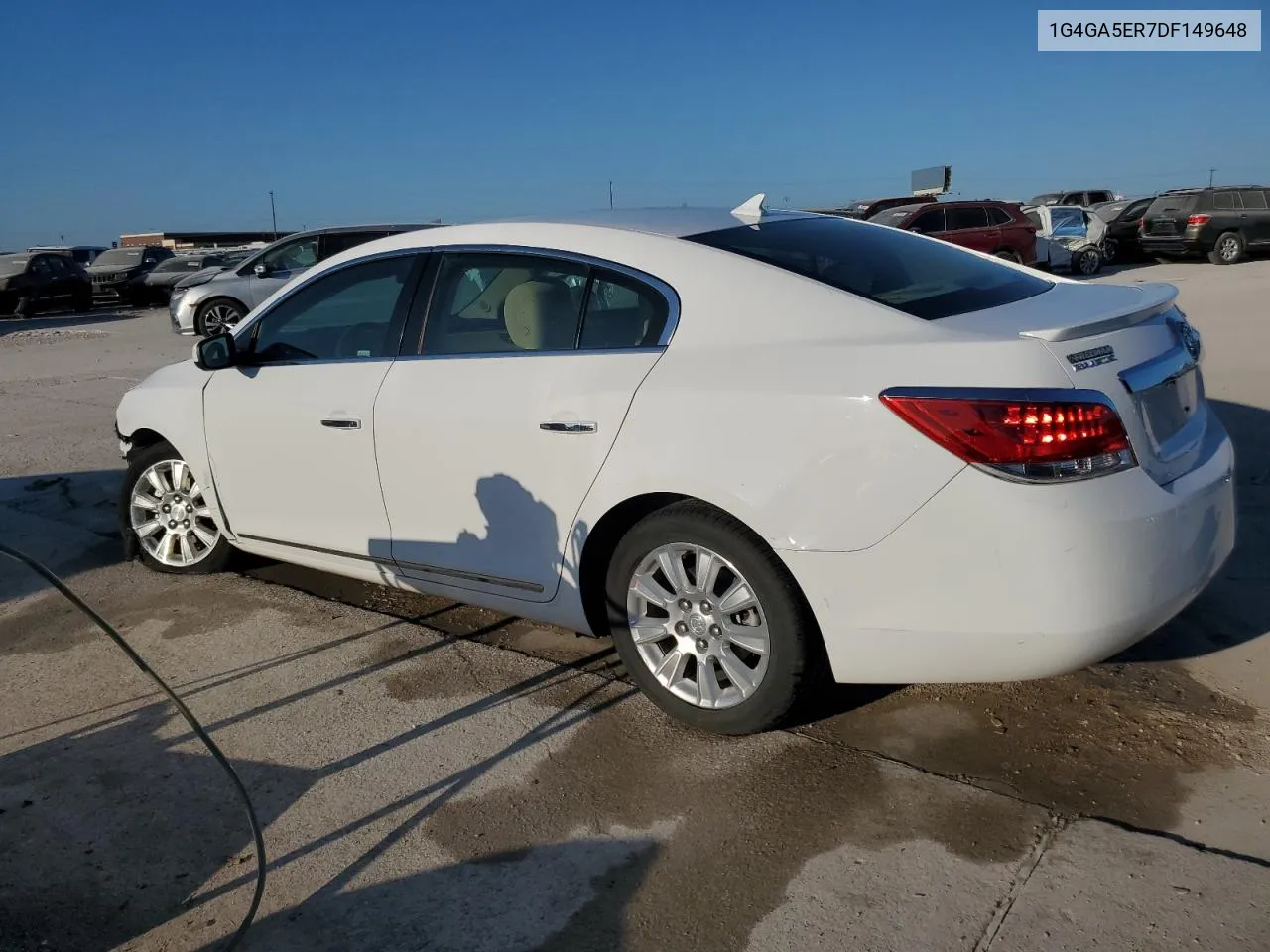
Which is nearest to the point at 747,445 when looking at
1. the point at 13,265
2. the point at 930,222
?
the point at 930,222

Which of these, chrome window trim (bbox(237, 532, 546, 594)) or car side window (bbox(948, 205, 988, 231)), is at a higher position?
car side window (bbox(948, 205, 988, 231))

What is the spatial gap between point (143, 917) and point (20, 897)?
36 cm

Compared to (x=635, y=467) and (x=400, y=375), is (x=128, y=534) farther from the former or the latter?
(x=635, y=467)

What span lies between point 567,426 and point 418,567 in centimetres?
102

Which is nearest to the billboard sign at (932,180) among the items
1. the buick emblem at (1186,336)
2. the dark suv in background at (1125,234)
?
the dark suv in background at (1125,234)

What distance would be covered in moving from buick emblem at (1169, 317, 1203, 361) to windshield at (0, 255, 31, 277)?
1070 inches

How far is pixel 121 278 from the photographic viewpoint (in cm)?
2852

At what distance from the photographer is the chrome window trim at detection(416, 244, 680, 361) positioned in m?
3.49

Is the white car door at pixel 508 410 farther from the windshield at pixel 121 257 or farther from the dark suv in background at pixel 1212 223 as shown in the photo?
the windshield at pixel 121 257

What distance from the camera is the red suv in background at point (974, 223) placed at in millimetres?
21719

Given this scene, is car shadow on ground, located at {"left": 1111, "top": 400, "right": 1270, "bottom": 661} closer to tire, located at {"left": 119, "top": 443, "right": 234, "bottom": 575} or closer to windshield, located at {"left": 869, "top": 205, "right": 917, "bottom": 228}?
tire, located at {"left": 119, "top": 443, "right": 234, "bottom": 575}

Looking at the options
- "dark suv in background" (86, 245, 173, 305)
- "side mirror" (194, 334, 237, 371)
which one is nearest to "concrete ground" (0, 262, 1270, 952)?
"side mirror" (194, 334, 237, 371)

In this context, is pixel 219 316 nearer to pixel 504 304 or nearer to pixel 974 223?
pixel 974 223

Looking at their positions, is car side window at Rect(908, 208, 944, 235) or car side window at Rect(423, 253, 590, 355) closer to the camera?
car side window at Rect(423, 253, 590, 355)
